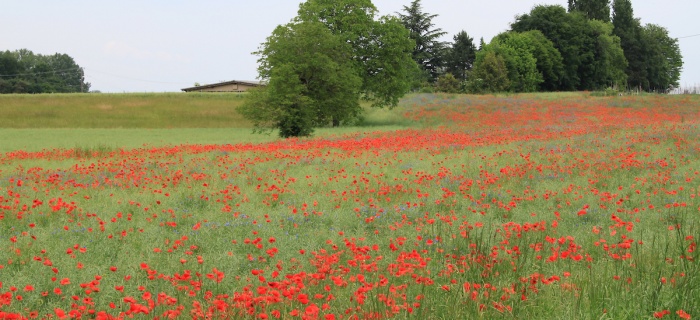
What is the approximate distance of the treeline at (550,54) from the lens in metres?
80.5

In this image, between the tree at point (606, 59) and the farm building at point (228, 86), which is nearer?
the tree at point (606, 59)

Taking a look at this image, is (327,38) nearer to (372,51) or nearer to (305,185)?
(372,51)

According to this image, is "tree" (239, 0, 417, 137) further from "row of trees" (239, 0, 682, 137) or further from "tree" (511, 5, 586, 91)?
"tree" (511, 5, 586, 91)

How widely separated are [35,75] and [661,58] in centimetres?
12113

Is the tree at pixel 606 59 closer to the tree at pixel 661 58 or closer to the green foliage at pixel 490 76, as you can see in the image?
the tree at pixel 661 58

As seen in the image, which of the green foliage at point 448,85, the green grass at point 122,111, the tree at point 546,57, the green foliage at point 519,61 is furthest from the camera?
the tree at point 546,57

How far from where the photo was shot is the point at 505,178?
44.8 feet

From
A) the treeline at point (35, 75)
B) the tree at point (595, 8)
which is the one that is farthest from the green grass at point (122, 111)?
the tree at point (595, 8)

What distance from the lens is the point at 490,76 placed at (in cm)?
7600

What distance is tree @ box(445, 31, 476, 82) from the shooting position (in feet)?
305

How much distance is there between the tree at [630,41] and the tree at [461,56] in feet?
87.7

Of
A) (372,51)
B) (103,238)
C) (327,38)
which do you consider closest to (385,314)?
(103,238)

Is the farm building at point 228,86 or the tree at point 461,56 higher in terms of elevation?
the tree at point 461,56

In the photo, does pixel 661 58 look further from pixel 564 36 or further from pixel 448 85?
pixel 448 85
